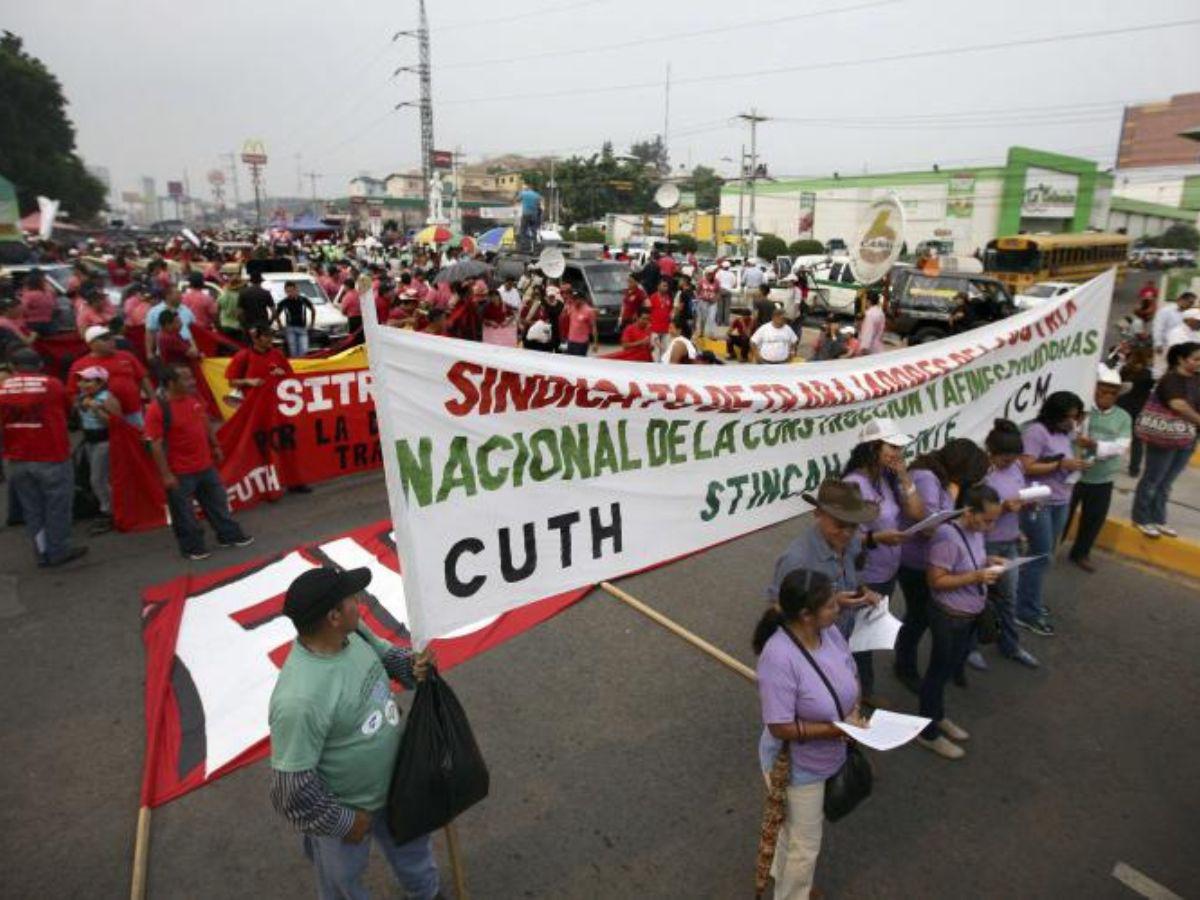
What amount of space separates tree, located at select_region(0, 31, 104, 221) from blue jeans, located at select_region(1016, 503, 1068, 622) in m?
71.7

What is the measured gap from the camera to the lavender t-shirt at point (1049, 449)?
5.08 metres

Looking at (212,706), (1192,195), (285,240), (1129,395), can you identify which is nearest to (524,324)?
(1129,395)

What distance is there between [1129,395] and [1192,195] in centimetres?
6997

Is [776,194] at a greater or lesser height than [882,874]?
greater

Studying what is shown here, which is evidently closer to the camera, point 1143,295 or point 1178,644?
point 1178,644

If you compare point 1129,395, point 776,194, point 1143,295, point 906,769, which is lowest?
point 906,769

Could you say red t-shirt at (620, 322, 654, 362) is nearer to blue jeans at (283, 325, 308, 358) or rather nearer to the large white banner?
the large white banner

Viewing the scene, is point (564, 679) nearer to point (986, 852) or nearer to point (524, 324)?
point (986, 852)

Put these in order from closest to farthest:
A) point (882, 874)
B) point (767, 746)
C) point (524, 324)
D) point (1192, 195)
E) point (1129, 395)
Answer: point (767, 746), point (882, 874), point (1129, 395), point (524, 324), point (1192, 195)

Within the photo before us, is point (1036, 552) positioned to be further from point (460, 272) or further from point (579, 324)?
point (460, 272)

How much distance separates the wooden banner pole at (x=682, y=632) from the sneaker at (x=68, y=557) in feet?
15.2

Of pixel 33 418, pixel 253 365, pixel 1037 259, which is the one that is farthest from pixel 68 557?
pixel 1037 259

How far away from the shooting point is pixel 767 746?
9.69ft

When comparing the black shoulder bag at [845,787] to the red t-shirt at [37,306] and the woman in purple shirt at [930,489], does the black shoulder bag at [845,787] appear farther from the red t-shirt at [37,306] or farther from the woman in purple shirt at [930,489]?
the red t-shirt at [37,306]
